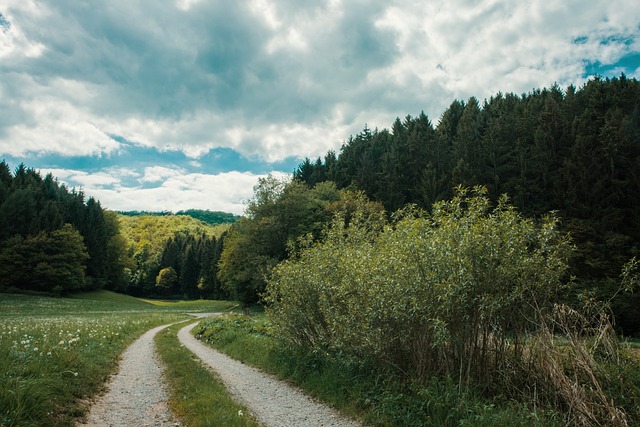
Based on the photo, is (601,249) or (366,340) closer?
(366,340)

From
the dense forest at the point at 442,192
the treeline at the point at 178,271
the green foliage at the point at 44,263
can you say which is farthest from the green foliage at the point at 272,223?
the treeline at the point at 178,271

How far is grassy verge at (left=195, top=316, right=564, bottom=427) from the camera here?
254 inches

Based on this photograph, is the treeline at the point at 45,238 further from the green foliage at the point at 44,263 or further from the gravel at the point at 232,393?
the gravel at the point at 232,393

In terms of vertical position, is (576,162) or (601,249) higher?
(576,162)

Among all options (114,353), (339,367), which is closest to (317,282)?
(339,367)

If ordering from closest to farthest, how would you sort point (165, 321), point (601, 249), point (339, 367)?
point (339, 367) → point (601, 249) → point (165, 321)

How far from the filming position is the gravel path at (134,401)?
7191mm

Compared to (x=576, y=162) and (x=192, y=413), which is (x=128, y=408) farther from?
(x=576, y=162)

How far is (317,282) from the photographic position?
443 inches

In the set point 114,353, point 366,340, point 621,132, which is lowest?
point 114,353

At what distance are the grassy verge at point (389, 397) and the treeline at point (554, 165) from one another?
21988 mm

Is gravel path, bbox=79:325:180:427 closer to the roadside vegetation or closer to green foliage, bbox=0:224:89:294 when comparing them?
the roadside vegetation

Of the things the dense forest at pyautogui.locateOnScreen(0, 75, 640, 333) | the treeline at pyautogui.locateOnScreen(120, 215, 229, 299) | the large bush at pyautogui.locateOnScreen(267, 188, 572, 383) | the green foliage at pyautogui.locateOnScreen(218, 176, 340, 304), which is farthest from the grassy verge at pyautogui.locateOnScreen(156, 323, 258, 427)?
the treeline at pyautogui.locateOnScreen(120, 215, 229, 299)

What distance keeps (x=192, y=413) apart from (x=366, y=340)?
4.29 m
